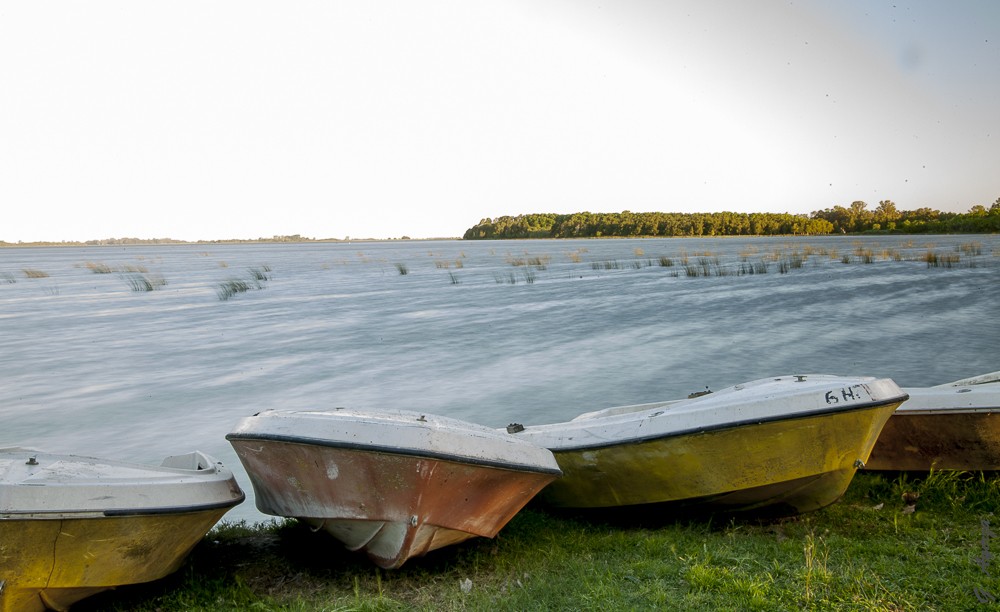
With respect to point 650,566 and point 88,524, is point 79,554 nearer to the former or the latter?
point 88,524

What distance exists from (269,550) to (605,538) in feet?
8.23

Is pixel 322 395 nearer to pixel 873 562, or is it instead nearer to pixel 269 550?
pixel 269 550

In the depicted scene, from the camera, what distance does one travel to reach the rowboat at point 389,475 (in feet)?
13.4

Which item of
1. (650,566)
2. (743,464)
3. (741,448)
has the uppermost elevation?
(741,448)

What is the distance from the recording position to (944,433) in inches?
220

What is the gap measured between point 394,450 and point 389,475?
0.68 ft

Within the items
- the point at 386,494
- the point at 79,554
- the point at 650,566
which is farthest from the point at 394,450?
the point at 650,566

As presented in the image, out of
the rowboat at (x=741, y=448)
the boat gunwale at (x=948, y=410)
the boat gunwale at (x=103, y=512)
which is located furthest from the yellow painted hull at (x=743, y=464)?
the boat gunwale at (x=103, y=512)

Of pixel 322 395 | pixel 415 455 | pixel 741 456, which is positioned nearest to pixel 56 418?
pixel 322 395

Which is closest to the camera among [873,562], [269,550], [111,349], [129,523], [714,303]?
[129,523]

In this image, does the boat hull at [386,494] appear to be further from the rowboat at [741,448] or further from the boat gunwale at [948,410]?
the boat gunwale at [948,410]

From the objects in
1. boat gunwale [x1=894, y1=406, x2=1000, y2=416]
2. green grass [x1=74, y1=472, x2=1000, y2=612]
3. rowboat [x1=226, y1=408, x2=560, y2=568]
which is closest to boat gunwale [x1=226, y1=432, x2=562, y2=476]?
rowboat [x1=226, y1=408, x2=560, y2=568]

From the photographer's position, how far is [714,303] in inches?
905

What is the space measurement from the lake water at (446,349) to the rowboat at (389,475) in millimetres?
2210
